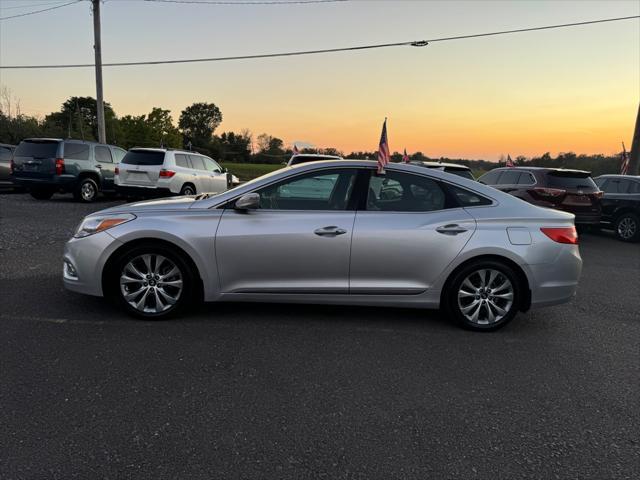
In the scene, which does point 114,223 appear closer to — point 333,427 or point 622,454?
point 333,427

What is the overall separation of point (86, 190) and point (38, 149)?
1.69 m

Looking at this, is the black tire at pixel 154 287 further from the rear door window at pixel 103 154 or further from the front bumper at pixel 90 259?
the rear door window at pixel 103 154

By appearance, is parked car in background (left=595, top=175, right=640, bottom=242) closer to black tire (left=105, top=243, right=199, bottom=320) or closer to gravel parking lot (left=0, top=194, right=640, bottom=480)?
gravel parking lot (left=0, top=194, right=640, bottom=480)

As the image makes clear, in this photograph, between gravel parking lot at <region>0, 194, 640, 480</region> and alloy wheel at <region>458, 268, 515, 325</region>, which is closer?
gravel parking lot at <region>0, 194, 640, 480</region>

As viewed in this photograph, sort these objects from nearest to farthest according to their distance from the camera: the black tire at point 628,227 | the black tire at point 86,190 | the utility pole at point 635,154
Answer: the black tire at point 628,227
the black tire at point 86,190
the utility pole at point 635,154

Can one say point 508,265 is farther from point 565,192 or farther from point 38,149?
point 38,149

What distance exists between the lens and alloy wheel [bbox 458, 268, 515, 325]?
4.44 m

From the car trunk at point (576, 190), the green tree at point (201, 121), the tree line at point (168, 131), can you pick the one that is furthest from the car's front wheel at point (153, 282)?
the green tree at point (201, 121)

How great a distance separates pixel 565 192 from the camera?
1052 cm

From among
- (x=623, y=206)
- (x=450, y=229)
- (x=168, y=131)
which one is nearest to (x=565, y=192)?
(x=623, y=206)

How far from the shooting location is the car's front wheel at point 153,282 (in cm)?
436

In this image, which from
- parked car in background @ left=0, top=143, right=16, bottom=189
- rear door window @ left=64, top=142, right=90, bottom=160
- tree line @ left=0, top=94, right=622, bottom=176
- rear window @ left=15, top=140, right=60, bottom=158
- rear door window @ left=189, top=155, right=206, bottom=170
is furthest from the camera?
tree line @ left=0, top=94, right=622, bottom=176

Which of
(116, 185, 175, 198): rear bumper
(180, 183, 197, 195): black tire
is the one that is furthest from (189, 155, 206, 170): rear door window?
(116, 185, 175, 198): rear bumper

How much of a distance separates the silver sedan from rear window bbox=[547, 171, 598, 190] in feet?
22.5
